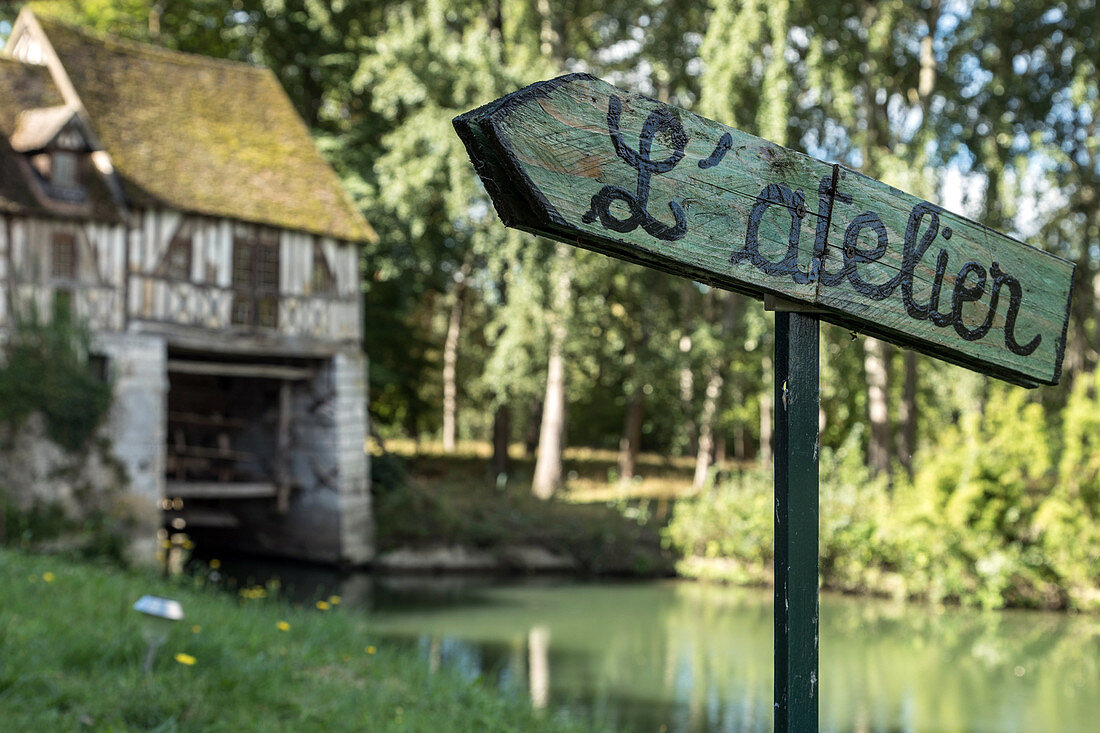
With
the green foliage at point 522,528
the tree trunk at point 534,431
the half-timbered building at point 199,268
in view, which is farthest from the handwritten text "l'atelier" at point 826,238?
the tree trunk at point 534,431

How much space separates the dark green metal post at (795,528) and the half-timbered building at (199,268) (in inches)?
500

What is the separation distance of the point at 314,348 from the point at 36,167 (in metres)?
4.37

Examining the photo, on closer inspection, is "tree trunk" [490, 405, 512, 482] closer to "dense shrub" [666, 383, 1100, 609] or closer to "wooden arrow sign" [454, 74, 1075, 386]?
"dense shrub" [666, 383, 1100, 609]

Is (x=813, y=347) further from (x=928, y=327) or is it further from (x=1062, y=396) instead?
(x=1062, y=396)

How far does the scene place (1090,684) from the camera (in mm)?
9727

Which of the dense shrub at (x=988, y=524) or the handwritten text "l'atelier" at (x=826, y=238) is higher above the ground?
the handwritten text "l'atelier" at (x=826, y=238)

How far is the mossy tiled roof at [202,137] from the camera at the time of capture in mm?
14586

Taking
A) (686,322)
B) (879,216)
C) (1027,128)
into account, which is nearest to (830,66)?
(1027,128)

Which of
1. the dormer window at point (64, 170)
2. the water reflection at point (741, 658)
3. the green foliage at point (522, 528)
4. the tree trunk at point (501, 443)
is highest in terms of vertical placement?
the dormer window at point (64, 170)

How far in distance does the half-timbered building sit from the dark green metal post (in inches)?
500

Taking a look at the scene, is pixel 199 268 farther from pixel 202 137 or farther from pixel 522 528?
pixel 522 528

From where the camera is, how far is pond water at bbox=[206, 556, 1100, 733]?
8.49 m

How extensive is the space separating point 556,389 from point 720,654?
8.50m

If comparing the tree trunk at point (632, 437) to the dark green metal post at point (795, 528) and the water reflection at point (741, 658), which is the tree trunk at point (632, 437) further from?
the dark green metal post at point (795, 528)
